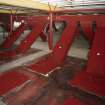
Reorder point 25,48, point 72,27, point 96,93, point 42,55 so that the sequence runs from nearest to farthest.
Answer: point 96,93 < point 72,27 < point 42,55 < point 25,48

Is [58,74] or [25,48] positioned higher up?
[25,48]

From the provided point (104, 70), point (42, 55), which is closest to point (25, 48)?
point (42, 55)

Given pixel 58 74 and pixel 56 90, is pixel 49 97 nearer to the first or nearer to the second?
pixel 56 90

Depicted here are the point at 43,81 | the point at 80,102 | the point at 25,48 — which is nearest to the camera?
the point at 80,102

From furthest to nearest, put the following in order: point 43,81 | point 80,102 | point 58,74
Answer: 1. point 58,74
2. point 43,81
3. point 80,102

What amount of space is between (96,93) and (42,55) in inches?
62.9

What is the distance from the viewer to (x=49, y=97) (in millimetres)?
1467

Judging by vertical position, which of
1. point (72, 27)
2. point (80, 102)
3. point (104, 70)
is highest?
point (72, 27)

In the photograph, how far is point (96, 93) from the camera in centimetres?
153

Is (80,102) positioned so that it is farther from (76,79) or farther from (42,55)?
(42,55)

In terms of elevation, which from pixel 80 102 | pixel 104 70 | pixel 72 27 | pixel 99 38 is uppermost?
pixel 72 27

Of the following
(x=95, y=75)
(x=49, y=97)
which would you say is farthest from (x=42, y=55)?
(x=49, y=97)

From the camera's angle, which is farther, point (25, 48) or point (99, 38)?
point (25, 48)

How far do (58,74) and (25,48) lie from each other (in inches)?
54.0
